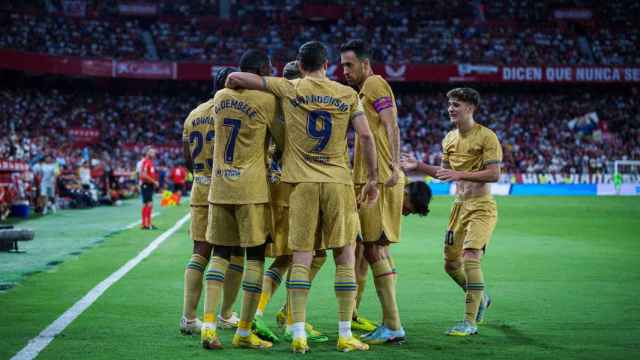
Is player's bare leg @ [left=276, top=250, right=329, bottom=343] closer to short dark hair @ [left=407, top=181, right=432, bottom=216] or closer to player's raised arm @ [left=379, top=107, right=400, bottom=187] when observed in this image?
short dark hair @ [left=407, top=181, right=432, bottom=216]

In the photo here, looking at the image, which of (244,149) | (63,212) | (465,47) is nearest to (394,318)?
(244,149)

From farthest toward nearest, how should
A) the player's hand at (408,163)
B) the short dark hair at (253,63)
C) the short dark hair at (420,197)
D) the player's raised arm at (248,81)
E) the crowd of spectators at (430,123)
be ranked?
the crowd of spectators at (430,123)
the short dark hair at (420,197)
the player's hand at (408,163)
the short dark hair at (253,63)
the player's raised arm at (248,81)

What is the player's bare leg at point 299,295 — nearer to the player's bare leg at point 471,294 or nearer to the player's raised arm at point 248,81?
the player's raised arm at point 248,81

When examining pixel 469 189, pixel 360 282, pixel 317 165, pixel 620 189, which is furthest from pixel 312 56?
pixel 620 189

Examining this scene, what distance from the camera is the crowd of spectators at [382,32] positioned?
A: 57.1 m

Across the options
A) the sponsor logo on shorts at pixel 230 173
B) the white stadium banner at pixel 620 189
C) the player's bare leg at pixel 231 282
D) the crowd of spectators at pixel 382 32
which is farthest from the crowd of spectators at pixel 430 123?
the sponsor logo on shorts at pixel 230 173

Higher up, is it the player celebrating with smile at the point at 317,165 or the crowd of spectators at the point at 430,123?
the crowd of spectators at the point at 430,123

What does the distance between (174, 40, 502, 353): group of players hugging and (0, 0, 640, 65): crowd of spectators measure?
162ft

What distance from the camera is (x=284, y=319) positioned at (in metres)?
8.05

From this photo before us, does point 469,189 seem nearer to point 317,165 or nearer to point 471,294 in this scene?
point 471,294

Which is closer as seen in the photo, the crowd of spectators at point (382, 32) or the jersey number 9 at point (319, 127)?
the jersey number 9 at point (319, 127)

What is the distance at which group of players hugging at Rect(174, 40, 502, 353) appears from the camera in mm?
6715

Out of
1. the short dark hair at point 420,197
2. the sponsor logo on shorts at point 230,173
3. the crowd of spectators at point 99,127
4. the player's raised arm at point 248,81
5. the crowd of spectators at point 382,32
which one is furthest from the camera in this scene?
the crowd of spectators at point 382,32

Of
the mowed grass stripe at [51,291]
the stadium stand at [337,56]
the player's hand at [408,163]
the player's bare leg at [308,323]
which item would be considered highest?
the stadium stand at [337,56]
